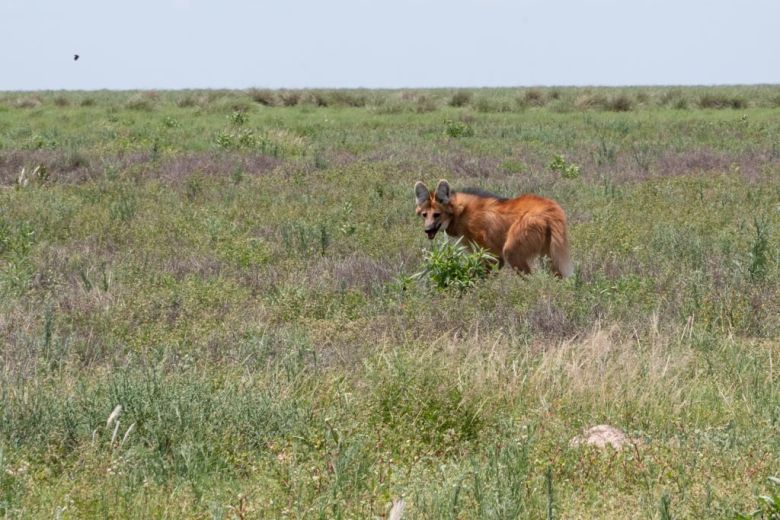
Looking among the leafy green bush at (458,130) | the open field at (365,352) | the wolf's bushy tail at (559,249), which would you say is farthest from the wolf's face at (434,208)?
the leafy green bush at (458,130)

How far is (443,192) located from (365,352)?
A: 10.4ft

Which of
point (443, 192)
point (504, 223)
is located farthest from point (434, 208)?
point (504, 223)

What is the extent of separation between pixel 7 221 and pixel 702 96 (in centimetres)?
3050

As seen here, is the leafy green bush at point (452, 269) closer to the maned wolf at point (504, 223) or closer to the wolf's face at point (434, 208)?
the maned wolf at point (504, 223)

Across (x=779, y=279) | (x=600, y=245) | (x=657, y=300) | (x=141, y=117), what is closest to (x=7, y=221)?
(x=600, y=245)

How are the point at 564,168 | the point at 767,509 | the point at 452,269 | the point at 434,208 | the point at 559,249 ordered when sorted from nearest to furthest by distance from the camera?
the point at 767,509, the point at 452,269, the point at 559,249, the point at 434,208, the point at 564,168

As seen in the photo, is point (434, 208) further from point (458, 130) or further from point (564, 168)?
point (458, 130)

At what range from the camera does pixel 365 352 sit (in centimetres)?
625

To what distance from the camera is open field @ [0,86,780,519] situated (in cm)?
391

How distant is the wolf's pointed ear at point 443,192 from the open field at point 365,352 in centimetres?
86

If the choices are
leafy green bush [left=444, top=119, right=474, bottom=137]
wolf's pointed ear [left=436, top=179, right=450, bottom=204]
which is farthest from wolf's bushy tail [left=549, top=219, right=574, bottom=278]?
leafy green bush [left=444, top=119, right=474, bottom=137]

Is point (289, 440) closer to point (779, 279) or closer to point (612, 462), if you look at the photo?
point (612, 462)

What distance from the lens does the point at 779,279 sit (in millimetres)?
7910

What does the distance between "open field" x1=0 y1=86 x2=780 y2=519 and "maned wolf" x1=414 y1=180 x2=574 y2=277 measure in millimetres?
548
